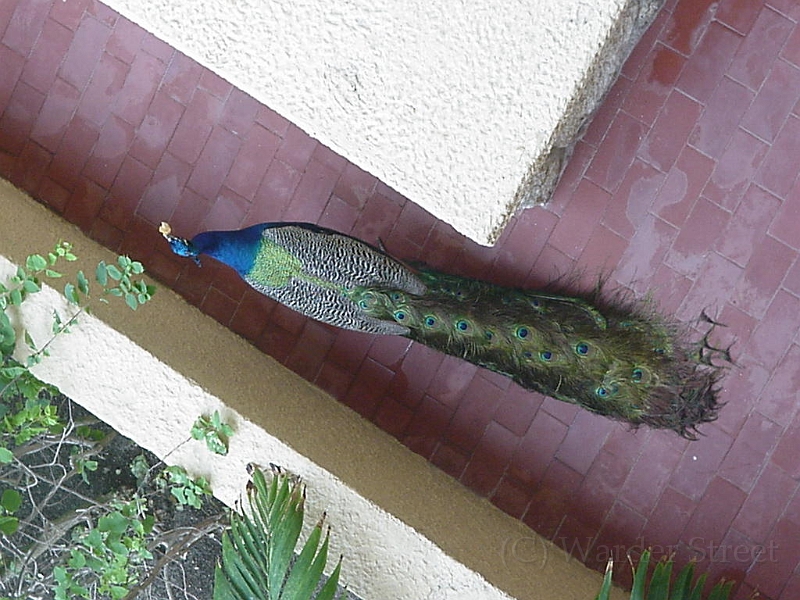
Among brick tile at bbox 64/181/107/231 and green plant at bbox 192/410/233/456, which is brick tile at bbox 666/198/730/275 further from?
brick tile at bbox 64/181/107/231

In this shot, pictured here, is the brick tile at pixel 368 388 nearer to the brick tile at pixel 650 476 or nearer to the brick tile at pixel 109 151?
the brick tile at pixel 650 476

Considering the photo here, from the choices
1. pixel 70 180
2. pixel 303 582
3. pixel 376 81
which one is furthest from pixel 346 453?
pixel 70 180

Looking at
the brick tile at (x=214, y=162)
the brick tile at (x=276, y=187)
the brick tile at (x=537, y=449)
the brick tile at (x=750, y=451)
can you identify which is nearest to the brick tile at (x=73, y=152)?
the brick tile at (x=214, y=162)

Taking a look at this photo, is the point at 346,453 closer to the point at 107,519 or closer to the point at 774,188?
the point at 107,519

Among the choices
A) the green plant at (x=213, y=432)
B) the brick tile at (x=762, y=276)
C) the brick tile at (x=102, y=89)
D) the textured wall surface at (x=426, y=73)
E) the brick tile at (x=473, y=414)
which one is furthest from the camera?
the brick tile at (x=102, y=89)

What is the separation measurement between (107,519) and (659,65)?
6.98 feet

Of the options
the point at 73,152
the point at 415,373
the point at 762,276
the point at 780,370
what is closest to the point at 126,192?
the point at 73,152

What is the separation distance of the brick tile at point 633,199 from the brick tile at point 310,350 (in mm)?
1004

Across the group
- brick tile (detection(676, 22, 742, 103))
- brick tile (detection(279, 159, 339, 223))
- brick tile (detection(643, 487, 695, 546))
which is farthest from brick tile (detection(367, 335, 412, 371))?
brick tile (detection(676, 22, 742, 103))

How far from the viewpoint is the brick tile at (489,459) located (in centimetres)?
256

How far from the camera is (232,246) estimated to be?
2.25 m

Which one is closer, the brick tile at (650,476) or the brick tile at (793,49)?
the brick tile at (793,49)

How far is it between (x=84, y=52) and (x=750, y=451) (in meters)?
2.69

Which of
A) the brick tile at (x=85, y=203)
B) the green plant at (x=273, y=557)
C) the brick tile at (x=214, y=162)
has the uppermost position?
the brick tile at (x=214, y=162)
